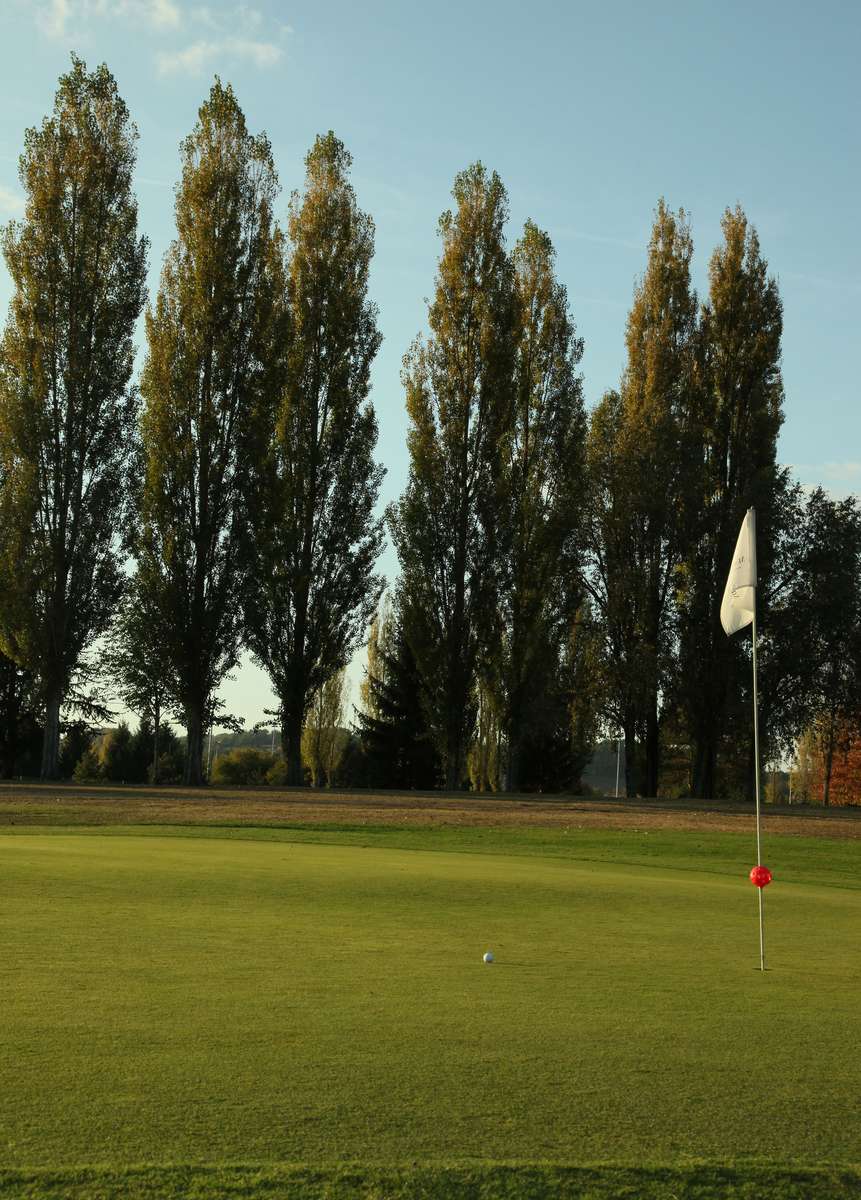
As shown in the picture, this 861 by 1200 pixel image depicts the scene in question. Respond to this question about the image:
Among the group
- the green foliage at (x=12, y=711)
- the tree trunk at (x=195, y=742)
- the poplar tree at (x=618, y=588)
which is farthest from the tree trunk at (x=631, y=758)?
the green foliage at (x=12, y=711)

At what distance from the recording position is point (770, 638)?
4331cm

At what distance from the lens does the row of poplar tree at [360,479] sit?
40.7m

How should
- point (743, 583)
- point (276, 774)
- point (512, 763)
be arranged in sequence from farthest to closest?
point (276, 774), point (512, 763), point (743, 583)

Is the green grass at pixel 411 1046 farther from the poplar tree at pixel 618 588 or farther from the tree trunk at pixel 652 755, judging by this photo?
the tree trunk at pixel 652 755

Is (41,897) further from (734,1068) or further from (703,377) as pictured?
(703,377)

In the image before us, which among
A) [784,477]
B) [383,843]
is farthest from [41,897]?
[784,477]

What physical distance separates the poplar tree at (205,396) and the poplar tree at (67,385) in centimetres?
133

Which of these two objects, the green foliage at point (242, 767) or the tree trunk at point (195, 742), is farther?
the green foliage at point (242, 767)

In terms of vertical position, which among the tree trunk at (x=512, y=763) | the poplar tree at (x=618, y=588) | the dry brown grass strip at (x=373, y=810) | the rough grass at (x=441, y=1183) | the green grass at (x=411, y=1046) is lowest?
the rough grass at (x=441, y=1183)

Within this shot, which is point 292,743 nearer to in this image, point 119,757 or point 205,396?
point 205,396

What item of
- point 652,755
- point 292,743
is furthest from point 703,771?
point 292,743

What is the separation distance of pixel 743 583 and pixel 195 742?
34506 millimetres

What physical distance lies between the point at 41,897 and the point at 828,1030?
20.8ft

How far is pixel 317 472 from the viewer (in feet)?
140
